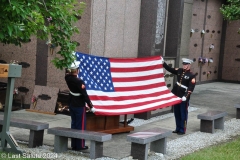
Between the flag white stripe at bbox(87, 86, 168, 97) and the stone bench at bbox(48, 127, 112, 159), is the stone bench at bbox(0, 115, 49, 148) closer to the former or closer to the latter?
the stone bench at bbox(48, 127, 112, 159)

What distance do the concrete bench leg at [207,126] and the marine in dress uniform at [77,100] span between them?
11.9ft

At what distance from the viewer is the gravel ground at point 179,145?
9281 millimetres

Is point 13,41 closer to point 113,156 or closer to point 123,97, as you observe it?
point 113,156

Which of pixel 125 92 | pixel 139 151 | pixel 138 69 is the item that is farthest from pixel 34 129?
pixel 138 69

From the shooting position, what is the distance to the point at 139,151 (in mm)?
9336

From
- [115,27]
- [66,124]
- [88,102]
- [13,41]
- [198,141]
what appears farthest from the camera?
[115,27]

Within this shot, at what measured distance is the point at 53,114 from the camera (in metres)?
13.4

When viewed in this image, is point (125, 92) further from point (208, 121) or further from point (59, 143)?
point (59, 143)

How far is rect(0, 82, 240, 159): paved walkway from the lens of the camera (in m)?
10.3

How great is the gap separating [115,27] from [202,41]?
10406mm

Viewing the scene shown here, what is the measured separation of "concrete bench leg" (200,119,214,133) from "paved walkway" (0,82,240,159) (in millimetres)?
264

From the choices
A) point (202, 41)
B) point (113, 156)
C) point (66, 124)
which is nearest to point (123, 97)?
point (66, 124)

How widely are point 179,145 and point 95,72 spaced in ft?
7.81

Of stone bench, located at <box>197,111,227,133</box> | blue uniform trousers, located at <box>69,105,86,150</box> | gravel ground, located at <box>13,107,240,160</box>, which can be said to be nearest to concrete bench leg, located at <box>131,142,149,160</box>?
gravel ground, located at <box>13,107,240,160</box>
